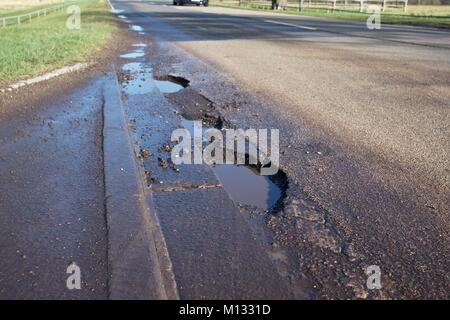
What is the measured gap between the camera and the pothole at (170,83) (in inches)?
287

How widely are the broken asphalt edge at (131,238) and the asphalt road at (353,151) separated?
2.45ft

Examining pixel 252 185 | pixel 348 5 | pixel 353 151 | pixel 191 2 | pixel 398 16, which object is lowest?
pixel 252 185

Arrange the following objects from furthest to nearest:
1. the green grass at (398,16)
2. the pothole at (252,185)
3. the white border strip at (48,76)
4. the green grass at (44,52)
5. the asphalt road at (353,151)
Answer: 1. the green grass at (398,16)
2. the green grass at (44,52)
3. the white border strip at (48,76)
4. the pothole at (252,185)
5. the asphalt road at (353,151)

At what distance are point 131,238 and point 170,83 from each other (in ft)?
17.4

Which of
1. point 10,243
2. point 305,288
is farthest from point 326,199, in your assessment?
point 10,243

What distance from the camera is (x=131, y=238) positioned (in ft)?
9.37

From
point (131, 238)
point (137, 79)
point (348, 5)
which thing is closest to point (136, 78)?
point (137, 79)

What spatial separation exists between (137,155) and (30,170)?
94 centimetres

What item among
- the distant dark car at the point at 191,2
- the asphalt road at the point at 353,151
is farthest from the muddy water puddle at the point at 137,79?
the distant dark car at the point at 191,2

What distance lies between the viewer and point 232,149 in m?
4.56

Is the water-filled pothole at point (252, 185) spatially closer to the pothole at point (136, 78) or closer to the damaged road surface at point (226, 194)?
the damaged road surface at point (226, 194)

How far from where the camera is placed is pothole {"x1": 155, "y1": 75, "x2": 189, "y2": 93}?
7301 mm

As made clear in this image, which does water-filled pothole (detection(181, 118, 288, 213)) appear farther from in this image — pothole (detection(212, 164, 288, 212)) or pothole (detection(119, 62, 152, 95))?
pothole (detection(119, 62, 152, 95))

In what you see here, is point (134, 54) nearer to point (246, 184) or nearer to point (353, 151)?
point (353, 151)
